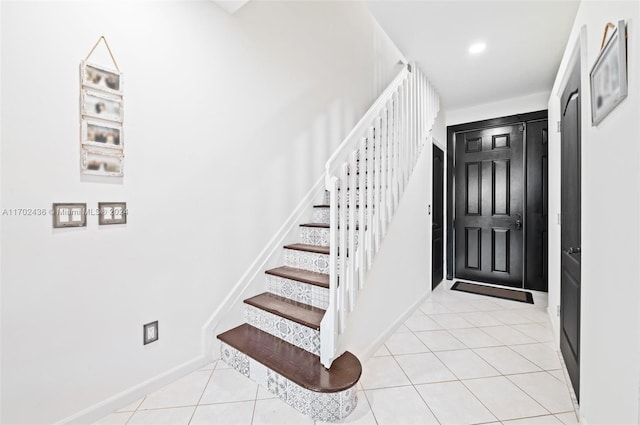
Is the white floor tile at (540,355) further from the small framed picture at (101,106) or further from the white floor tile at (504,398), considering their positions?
the small framed picture at (101,106)

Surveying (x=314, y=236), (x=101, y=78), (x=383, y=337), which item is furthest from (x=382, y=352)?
(x=101, y=78)

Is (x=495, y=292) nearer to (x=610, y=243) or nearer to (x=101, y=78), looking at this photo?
(x=610, y=243)

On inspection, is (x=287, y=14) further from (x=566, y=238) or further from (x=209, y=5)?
(x=566, y=238)

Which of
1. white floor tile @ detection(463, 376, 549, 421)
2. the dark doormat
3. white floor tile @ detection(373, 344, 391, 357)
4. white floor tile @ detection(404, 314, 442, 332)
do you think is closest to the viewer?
white floor tile @ detection(463, 376, 549, 421)

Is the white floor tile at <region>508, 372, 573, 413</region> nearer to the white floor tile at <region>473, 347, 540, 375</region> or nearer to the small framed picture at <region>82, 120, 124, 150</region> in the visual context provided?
the white floor tile at <region>473, 347, 540, 375</region>

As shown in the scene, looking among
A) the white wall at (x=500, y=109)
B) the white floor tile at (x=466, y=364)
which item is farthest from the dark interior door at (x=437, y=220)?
the white floor tile at (x=466, y=364)

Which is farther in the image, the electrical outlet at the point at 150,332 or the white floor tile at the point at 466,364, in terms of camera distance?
the white floor tile at the point at 466,364

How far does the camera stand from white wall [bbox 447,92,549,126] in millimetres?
3656

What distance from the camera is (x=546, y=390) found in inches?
69.0

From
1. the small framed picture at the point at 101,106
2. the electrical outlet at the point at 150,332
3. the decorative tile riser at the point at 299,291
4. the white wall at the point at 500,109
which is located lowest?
the electrical outlet at the point at 150,332

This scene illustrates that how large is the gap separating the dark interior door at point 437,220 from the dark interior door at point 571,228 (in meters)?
1.72

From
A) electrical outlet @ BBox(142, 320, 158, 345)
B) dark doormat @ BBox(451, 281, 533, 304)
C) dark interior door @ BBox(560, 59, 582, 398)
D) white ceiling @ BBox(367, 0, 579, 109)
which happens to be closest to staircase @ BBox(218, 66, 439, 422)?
white ceiling @ BBox(367, 0, 579, 109)

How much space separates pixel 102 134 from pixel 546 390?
2.92m

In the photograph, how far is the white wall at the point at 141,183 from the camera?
1.28 meters
